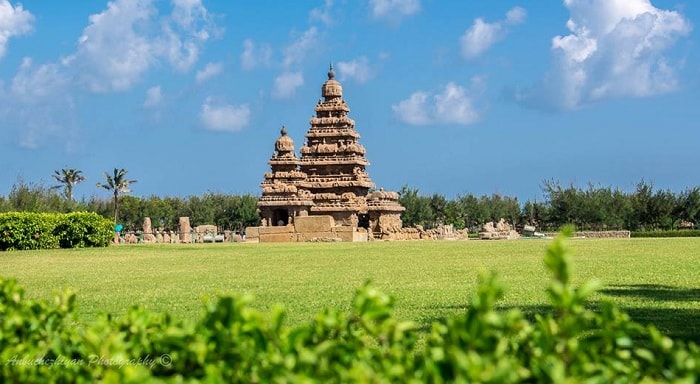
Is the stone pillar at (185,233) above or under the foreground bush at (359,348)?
above

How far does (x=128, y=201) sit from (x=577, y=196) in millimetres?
41238

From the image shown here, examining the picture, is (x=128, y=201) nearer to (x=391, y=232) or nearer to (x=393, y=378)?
(x=391, y=232)

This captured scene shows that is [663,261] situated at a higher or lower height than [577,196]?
lower

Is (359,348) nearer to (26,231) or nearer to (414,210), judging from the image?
(26,231)

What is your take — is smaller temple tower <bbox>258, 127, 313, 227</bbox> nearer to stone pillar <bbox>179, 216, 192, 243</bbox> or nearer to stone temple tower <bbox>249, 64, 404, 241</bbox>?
stone temple tower <bbox>249, 64, 404, 241</bbox>

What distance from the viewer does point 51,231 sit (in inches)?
1308

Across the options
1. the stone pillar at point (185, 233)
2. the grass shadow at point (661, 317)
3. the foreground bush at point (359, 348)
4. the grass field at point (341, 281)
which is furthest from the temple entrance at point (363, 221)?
the foreground bush at point (359, 348)

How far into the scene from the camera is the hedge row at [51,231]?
31.8m

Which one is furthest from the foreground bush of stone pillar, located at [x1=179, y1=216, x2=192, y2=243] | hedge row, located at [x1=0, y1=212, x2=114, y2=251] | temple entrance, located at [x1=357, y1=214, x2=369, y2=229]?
temple entrance, located at [x1=357, y1=214, x2=369, y2=229]

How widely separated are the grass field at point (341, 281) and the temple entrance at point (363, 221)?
2920cm

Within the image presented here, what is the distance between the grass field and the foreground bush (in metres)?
5.87

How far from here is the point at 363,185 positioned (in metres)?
57.2

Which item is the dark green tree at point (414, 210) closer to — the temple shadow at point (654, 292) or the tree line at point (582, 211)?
the tree line at point (582, 211)

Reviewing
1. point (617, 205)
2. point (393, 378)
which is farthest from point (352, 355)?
point (617, 205)
